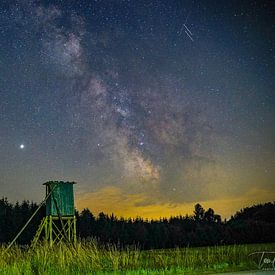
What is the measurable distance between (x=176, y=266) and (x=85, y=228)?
159ft

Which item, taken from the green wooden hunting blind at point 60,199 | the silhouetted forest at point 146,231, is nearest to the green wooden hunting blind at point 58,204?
the green wooden hunting blind at point 60,199

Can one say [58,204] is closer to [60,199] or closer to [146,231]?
[60,199]

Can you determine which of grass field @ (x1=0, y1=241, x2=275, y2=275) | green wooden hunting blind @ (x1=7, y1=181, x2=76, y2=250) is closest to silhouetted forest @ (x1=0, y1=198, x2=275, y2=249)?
green wooden hunting blind @ (x1=7, y1=181, x2=76, y2=250)

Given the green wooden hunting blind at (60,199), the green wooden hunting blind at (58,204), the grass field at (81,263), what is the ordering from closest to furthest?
1. the grass field at (81,263)
2. the green wooden hunting blind at (58,204)
3. the green wooden hunting blind at (60,199)

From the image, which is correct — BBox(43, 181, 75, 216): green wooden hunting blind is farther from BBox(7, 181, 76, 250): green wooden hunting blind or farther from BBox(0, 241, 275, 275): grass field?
BBox(0, 241, 275, 275): grass field

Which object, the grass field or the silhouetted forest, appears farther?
the silhouetted forest

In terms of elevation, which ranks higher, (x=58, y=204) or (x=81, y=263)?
(x=58, y=204)

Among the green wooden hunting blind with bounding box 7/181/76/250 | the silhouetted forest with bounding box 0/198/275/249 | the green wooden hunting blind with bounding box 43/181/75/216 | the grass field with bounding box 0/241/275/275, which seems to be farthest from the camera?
the silhouetted forest with bounding box 0/198/275/249

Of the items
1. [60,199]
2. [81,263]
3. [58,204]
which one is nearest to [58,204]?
[58,204]

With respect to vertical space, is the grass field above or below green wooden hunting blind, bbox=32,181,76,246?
below

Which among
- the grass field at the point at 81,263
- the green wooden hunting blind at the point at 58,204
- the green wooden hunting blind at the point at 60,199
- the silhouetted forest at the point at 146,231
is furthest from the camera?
the silhouetted forest at the point at 146,231

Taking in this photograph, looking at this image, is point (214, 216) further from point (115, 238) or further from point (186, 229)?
point (115, 238)

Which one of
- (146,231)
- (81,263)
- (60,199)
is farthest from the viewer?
(146,231)

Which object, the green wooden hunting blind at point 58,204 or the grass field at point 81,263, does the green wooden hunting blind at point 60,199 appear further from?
the grass field at point 81,263
